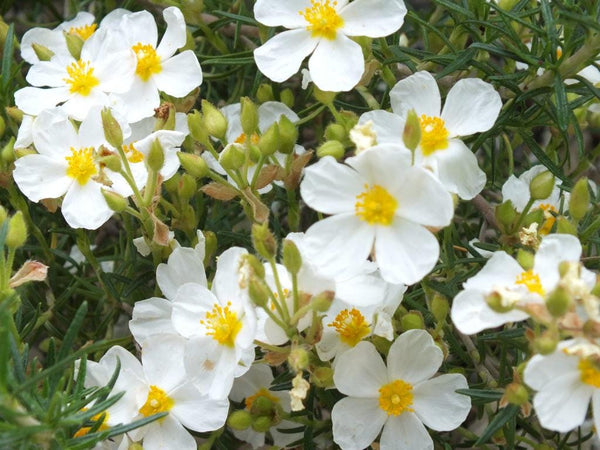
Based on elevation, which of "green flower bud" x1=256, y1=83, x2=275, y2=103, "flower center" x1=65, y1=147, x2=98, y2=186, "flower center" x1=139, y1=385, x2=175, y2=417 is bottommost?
"flower center" x1=139, y1=385, x2=175, y2=417

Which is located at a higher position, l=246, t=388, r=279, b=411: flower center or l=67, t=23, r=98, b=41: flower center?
l=67, t=23, r=98, b=41: flower center

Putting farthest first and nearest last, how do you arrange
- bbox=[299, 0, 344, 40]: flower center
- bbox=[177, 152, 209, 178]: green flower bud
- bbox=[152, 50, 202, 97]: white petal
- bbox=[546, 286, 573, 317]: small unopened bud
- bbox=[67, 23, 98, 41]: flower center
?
bbox=[67, 23, 98, 41]: flower center < bbox=[152, 50, 202, 97]: white petal < bbox=[299, 0, 344, 40]: flower center < bbox=[177, 152, 209, 178]: green flower bud < bbox=[546, 286, 573, 317]: small unopened bud

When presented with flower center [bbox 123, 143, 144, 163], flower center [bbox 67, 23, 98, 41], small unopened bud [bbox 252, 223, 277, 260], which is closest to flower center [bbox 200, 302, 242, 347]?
small unopened bud [bbox 252, 223, 277, 260]

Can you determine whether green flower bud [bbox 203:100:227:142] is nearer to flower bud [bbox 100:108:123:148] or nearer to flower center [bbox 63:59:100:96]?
flower bud [bbox 100:108:123:148]

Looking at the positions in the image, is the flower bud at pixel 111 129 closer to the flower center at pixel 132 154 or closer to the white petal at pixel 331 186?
the flower center at pixel 132 154

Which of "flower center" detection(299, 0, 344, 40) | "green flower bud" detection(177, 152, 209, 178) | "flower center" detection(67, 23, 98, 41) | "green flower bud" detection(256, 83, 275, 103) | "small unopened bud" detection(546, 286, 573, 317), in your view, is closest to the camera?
"small unopened bud" detection(546, 286, 573, 317)

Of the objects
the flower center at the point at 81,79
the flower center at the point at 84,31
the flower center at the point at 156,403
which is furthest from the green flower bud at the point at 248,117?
the flower center at the point at 84,31

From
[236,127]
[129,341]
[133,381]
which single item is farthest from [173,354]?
[236,127]
